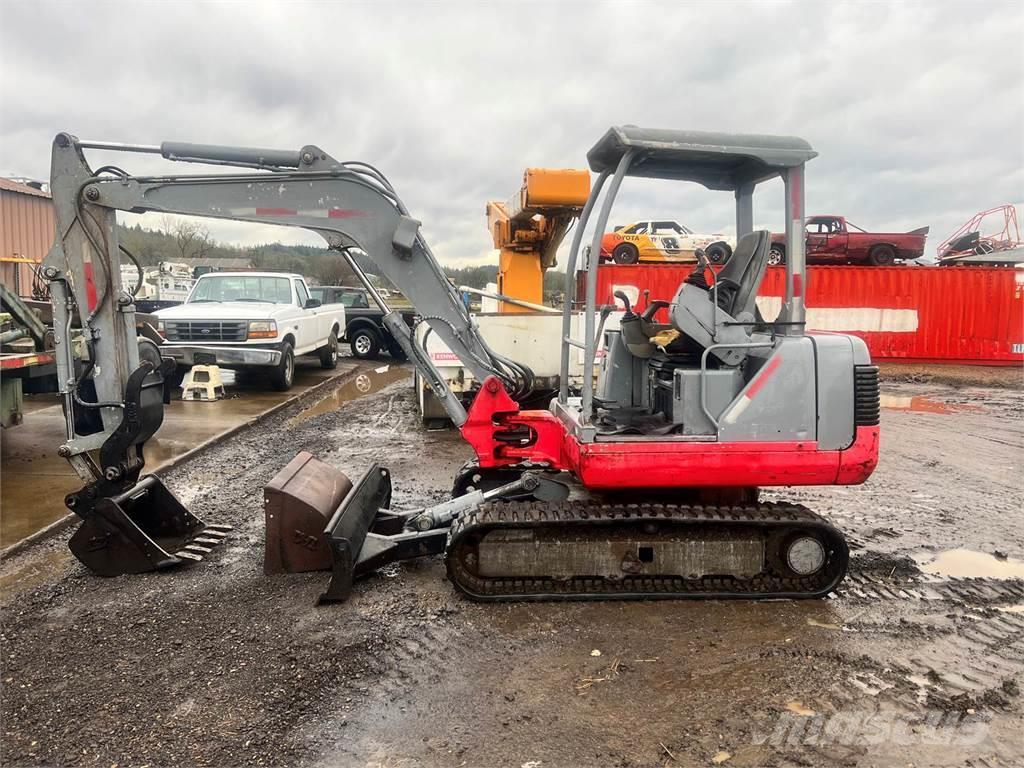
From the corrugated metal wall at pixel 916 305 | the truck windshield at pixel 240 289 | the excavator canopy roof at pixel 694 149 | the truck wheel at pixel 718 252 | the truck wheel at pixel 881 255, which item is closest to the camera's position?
the excavator canopy roof at pixel 694 149

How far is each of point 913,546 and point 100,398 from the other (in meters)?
5.67

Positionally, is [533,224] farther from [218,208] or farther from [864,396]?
[864,396]

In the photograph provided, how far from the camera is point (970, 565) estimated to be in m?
4.81

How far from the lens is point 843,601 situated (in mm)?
4176

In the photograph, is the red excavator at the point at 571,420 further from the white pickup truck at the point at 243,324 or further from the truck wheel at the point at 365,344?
the truck wheel at the point at 365,344

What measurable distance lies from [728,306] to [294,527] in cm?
300

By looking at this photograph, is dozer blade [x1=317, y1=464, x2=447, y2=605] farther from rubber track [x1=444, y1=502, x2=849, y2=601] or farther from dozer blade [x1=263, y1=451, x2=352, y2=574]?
rubber track [x1=444, y1=502, x2=849, y2=601]

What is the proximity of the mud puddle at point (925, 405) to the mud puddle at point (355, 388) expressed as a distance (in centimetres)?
909

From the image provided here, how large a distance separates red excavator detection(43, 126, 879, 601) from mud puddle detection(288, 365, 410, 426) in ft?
17.8

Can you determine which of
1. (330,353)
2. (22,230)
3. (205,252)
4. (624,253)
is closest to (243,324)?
(330,353)

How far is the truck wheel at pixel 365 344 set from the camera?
18.9 m

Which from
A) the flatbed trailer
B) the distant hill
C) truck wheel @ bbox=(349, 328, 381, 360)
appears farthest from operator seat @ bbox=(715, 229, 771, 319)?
the distant hill

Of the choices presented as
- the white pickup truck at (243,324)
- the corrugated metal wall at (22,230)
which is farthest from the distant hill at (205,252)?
the white pickup truck at (243,324)

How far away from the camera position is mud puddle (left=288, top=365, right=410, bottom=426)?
423 inches
